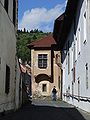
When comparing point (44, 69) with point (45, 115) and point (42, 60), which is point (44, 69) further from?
point (45, 115)

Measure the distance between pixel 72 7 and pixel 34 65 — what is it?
3567cm

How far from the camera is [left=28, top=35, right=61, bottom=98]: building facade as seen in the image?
65.4m

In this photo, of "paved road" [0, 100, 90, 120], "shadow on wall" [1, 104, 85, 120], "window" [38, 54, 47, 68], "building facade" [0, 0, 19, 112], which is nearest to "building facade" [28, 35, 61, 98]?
"window" [38, 54, 47, 68]

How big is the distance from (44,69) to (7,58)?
4591cm

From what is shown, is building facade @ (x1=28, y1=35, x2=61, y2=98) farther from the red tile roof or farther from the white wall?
the white wall

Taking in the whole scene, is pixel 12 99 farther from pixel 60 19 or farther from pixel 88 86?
pixel 60 19

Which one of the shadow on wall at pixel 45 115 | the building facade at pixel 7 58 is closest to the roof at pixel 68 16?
the building facade at pixel 7 58

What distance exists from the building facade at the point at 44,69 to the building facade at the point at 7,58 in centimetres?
4099

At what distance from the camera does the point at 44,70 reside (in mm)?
65938

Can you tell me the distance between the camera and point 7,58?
20.2 m

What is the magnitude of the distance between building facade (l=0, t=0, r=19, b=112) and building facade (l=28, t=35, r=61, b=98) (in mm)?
40989

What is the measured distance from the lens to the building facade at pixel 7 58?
59.2ft

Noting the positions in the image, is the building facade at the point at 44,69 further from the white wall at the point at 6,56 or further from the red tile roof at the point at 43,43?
the white wall at the point at 6,56

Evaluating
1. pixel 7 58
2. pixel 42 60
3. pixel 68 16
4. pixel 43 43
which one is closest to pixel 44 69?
pixel 42 60
